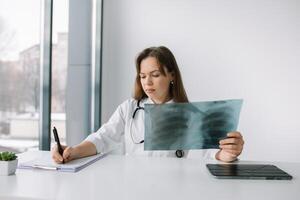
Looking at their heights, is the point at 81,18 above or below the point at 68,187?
above

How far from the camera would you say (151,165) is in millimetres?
1221

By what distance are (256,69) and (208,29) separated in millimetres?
550

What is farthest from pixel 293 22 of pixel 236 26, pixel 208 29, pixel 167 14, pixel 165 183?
pixel 165 183

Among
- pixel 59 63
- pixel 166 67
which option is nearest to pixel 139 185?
pixel 166 67

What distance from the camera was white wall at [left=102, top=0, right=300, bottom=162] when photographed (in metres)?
3.07

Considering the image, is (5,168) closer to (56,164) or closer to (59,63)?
(56,164)

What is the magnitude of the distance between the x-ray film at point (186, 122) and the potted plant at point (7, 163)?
0.42 m

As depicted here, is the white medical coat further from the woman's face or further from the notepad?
the notepad

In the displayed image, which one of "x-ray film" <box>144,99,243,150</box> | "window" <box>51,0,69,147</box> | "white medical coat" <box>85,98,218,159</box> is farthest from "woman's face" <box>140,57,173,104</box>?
"window" <box>51,0,69,147</box>

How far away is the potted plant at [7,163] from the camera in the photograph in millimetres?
1044

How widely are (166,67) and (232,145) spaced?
61 centimetres

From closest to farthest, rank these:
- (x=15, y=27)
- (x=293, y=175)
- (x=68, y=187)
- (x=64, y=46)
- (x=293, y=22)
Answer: (x=68, y=187)
(x=293, y=175)
(x=15, y=27)
(x=64, y=46)
(x=293, y=22)

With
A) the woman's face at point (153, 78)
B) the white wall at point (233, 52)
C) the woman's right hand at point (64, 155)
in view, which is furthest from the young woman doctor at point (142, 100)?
the white wall at point (233, 52)

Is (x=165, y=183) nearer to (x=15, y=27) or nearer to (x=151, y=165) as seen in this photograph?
(x=151, y=165)
